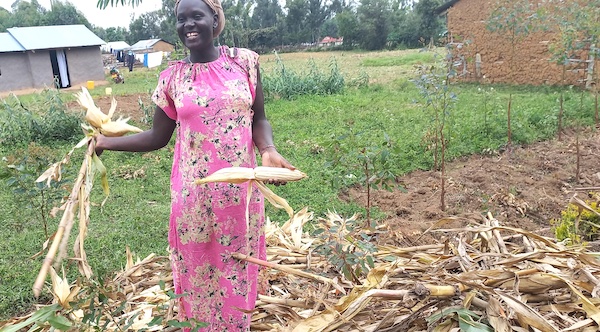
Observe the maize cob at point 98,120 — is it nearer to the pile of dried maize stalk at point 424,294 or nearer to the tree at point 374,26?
the pile of dried maize stalk at point 424,294

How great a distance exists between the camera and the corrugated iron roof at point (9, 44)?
17495 mm

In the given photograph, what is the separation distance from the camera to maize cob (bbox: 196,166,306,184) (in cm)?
155

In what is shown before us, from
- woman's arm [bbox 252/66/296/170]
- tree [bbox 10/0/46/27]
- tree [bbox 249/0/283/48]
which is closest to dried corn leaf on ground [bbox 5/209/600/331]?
woman's arm [bbox 252/66/296/170]

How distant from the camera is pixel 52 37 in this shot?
63.5 feet

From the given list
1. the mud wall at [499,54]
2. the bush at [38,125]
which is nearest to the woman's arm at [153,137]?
the bush at [38,125]

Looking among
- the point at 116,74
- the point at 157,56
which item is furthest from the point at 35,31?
the point at 157,56

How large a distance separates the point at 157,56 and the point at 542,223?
27.4 meters

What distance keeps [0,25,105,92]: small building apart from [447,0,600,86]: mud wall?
13.9m

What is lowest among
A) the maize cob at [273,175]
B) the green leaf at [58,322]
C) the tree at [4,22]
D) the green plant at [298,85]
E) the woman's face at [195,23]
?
the green leaf at [58,322]

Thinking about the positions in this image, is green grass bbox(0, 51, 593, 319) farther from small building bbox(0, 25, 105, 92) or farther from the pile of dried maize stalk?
small building bbox(0, 25, 105, 92)

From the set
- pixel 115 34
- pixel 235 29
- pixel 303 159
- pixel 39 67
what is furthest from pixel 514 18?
pixel 115 34

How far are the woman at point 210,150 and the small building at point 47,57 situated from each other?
17.9 meters

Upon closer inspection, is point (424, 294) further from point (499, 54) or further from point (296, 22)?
point (296, 22)

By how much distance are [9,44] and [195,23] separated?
19.6 meters
